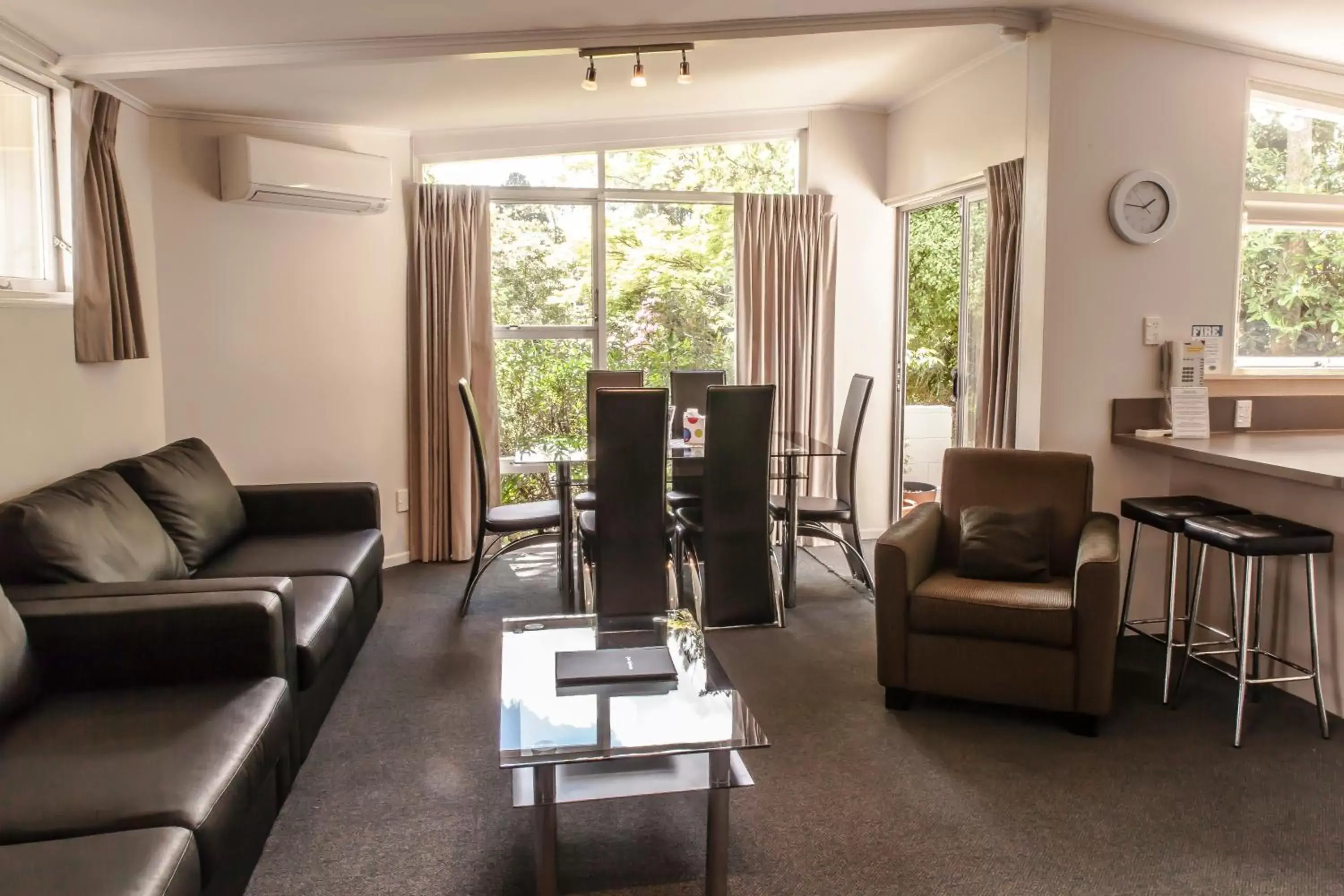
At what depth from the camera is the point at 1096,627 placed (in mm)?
2891

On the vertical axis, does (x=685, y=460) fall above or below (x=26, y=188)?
below

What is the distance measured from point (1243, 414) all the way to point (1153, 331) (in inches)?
21.4

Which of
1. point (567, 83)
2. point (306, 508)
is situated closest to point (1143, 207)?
point (567, 83)

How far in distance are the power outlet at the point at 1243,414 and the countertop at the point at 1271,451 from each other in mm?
39

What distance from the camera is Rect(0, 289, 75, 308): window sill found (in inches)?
119

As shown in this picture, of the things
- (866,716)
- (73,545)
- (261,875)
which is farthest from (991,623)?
(73,545)

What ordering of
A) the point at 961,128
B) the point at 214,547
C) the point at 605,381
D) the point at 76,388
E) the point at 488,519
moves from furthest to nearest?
the point at 605,381, the point at 961,128, the point at 488,519, the point at 214,547, the point at 76,388

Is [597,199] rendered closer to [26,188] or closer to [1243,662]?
[26,188]

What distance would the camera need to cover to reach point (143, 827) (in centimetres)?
170

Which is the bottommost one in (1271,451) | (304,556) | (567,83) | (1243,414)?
(304,556)

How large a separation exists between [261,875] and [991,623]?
2.23 m

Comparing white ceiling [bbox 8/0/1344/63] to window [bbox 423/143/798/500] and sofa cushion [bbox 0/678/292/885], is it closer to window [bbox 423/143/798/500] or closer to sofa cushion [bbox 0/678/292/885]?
window [bbox 423/143/798/500]

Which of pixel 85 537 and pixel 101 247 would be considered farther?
pixel 101 247

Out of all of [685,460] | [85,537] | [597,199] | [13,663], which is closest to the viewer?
[13,663]
